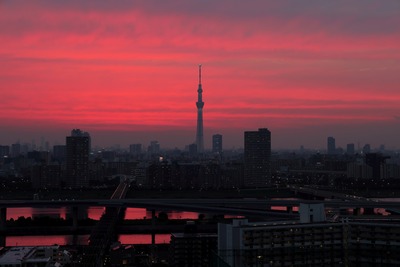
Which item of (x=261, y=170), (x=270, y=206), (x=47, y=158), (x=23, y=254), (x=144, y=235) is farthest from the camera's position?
(x=47, y=158)

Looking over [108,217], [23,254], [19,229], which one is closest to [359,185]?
[108,217]

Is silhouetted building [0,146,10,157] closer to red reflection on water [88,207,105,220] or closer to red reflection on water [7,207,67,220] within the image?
red reflection on water [7,207,67,220]

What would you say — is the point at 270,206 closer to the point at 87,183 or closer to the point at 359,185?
the point at 359,185

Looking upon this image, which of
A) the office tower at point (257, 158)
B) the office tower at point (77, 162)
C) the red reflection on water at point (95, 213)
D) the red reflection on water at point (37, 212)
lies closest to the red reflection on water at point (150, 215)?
the red reflection on water at point (95, 213)

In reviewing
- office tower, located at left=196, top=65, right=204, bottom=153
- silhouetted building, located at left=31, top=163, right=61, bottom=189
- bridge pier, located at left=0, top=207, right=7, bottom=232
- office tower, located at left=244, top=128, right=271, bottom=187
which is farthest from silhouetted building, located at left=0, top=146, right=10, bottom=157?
bridge pier, located at left=0, top=207, right=7, bottom=232

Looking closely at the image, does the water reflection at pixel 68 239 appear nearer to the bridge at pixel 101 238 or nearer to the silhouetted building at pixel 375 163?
the bridge at pixel 101 238

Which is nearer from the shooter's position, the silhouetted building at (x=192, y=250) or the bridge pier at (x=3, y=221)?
the silhouetted building at (x=192, y=250)
